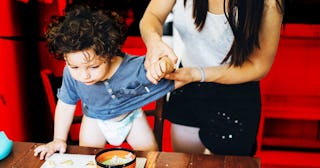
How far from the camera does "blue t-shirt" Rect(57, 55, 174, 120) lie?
135 cm

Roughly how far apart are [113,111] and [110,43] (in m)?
0.24

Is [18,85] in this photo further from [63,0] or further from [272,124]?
[272,124]

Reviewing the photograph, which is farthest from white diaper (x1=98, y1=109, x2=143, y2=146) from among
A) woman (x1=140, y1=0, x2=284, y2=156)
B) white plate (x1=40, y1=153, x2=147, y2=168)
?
white plate (x1=40, y1=153, x2=147, y2=168)

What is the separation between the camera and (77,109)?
6.20ft

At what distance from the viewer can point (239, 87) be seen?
1.43m

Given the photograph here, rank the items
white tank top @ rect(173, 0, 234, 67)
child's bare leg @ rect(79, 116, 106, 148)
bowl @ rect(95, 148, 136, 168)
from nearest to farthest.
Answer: bowl @ rect(95, 148, 136, 168), white tank top @ rect(173, 0, 234, 67), child's bare leg @ rect(79, 116, 106, 148)

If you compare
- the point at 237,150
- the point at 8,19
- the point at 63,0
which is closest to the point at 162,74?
the point at 237,150

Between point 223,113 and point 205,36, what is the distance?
29 centimetres

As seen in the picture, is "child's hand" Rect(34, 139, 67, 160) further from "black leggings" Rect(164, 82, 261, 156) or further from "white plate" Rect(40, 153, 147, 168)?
"black leggings" Rect(164, 82, 261, 156)

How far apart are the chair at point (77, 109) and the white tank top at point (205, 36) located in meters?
0.21

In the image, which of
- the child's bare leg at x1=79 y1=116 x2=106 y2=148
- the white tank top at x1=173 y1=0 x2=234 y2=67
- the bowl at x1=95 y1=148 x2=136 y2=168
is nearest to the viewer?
the bowl at x1=95 y1=148 x2=136 y2=168

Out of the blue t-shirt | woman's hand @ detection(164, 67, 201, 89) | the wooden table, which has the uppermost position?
woman's hand @ detection(164, 67, 201, 89)

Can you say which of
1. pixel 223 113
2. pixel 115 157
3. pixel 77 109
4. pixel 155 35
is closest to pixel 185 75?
pixel 155 35

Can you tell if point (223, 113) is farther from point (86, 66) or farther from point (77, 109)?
point (77, 109)
